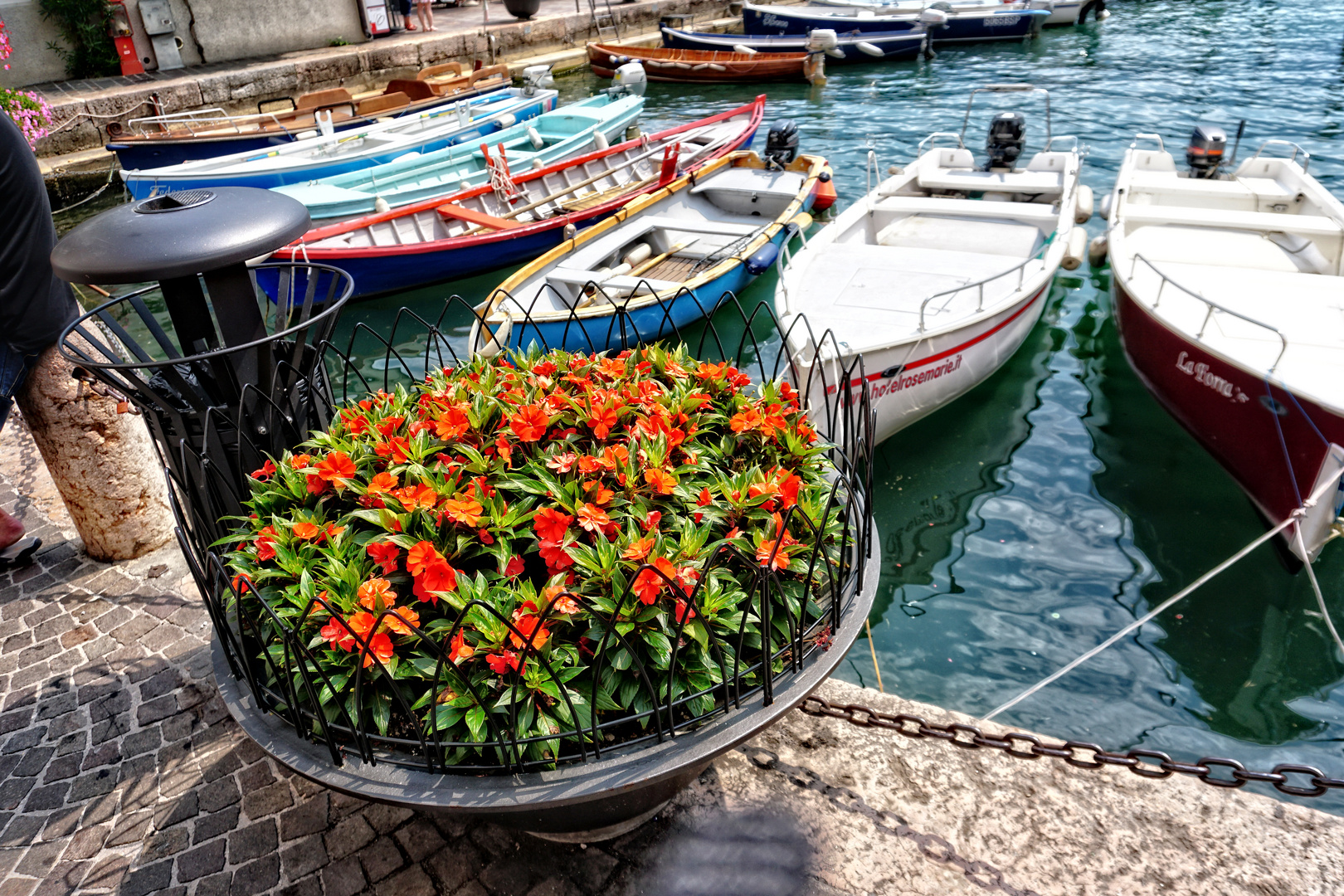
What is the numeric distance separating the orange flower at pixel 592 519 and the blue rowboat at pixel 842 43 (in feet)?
73.1

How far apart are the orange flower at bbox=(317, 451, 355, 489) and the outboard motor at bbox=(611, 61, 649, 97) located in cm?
1841

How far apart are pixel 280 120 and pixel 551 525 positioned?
15929 millimetres

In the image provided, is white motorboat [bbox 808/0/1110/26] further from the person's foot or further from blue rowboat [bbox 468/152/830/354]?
the person's foot

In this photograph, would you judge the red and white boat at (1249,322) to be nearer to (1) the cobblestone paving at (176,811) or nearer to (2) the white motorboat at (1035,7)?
(1) the cobblestone paving at (176,811)

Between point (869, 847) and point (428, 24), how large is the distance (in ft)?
78.8

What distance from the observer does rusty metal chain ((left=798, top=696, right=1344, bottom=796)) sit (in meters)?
2.31

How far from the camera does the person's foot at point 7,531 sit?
4211 mm

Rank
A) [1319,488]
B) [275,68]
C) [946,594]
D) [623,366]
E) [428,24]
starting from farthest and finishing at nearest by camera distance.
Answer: [428,24], [275,68], [946,594], [1319,488], [623,366]

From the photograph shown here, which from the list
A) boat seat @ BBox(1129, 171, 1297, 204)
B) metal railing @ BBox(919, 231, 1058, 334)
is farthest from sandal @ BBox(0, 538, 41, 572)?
boat seat @ BBox(1129, 171, 1297, 204)

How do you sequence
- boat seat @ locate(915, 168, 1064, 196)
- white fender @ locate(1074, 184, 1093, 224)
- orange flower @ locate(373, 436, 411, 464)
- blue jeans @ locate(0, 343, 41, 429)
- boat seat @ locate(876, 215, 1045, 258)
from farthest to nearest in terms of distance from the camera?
white fender @ locate(1074, 184, 1093, 224) → boat seat @ locate(915, 168, 1064, 196) → boat seat @ locate(876, 215, 1045, 258) → blue jeans @ locate(0, 343, 41, 429) → orange flower @ locate(373, 436, 411, 464)

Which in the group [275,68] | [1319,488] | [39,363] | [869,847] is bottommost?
[1319,488]

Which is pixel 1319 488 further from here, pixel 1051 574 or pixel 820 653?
pixel 820 653

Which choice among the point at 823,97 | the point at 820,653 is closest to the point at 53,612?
the point at 820,653

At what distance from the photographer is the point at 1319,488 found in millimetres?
4578
